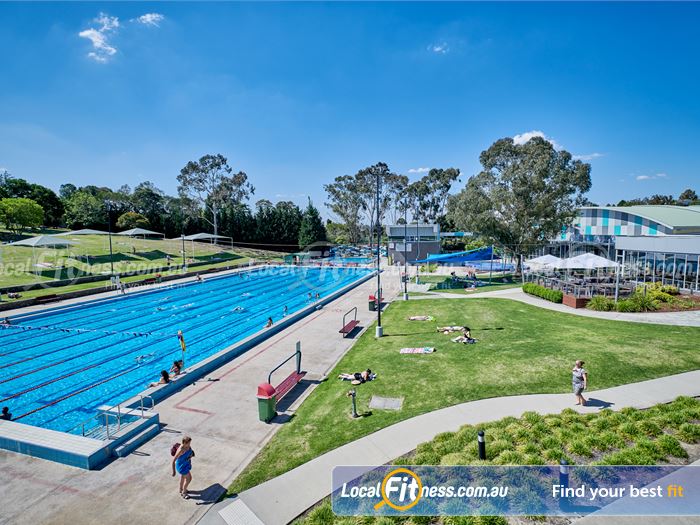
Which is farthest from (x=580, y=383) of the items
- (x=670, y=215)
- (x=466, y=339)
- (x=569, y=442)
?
(x=670, y=215)

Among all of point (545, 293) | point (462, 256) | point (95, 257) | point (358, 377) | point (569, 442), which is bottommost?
point (358, 377)

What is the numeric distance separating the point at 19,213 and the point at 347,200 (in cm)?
5765

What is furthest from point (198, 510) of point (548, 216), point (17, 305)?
point (548, 216)

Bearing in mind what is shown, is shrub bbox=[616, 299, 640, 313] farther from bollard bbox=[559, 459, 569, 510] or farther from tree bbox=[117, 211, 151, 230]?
tree bbox=[117, 211, 151, 230]

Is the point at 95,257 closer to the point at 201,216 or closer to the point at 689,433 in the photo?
the point at 201,216

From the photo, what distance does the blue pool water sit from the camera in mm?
13344

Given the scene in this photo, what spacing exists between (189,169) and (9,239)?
32656 mm

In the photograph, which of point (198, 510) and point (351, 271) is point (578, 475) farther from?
point (351, 271)

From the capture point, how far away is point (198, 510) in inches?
276

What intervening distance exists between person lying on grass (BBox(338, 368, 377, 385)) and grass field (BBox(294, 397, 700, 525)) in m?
4.21

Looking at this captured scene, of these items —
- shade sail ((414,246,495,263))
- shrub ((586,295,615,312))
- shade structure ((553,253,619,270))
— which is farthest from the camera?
shade sail ((414,246,495,263))

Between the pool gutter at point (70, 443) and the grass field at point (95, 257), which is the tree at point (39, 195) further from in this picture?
the pool gutter at point (70, 443)

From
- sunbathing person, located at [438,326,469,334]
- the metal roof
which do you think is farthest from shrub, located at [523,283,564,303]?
the metal roof

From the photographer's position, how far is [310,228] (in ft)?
218
